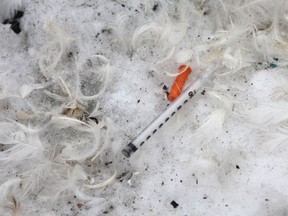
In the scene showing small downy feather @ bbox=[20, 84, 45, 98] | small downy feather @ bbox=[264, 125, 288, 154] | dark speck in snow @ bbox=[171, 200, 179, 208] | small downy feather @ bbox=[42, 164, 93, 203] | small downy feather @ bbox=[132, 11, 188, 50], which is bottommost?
dark speck in snow @ bbox=[171, 200, 179, 208]

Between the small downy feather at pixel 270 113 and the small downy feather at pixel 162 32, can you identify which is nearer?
the small downy feather at pixel 270 113

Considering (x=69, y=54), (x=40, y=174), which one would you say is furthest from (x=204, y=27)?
(x=40, y=174)

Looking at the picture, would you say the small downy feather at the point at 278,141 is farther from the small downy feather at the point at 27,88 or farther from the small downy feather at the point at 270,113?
the small downy feather at the point at 27,88

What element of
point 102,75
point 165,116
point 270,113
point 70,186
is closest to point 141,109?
point 165,116

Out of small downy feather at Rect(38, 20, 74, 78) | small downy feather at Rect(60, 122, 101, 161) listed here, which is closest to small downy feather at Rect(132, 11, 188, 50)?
small downy feather at Rect(38, 20, 74, 78)

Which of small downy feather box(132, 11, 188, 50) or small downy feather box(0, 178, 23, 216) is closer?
small downy feather box(0, 178, 23, 216)

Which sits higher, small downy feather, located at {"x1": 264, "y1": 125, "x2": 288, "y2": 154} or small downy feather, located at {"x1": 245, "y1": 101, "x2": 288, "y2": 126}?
small downy feather, located at {"x1": 245, "y1": 101, "x2": 288, "y2": 126}

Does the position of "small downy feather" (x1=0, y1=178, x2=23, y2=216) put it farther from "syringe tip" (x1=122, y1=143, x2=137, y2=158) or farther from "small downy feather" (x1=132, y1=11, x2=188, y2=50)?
"small downy feather" (x1=132, y1=11, x2=188, y2=50)

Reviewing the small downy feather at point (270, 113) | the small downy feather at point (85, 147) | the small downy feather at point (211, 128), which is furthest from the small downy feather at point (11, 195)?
the small downy feather at point (270, 113)
